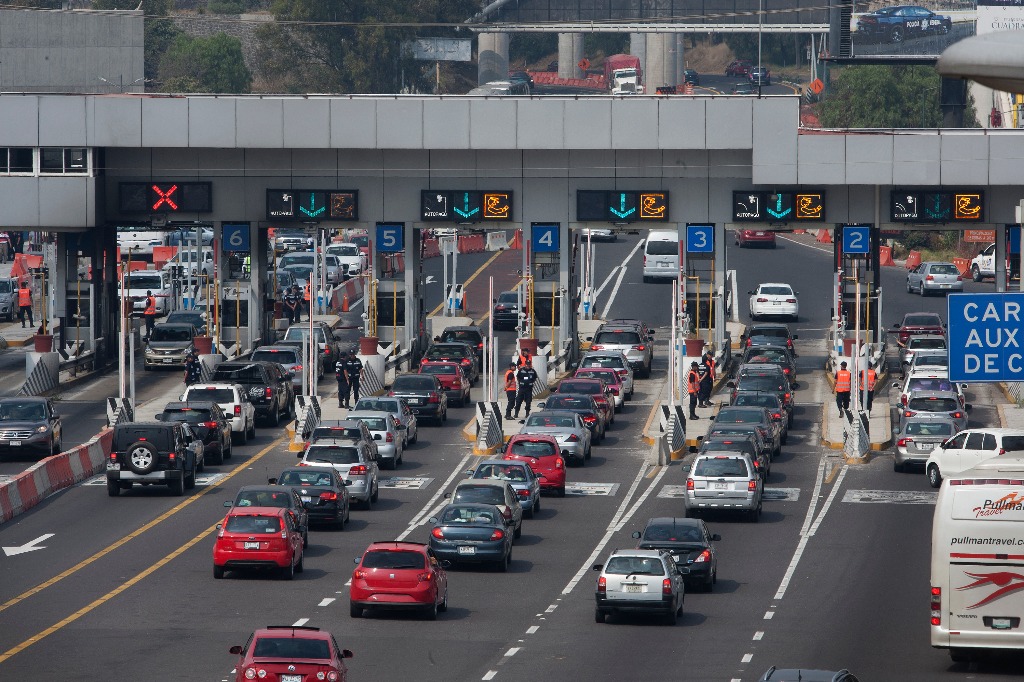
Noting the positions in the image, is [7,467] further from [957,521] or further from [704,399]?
[957,521]

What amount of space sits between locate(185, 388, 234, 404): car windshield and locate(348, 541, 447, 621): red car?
1960 centimetres

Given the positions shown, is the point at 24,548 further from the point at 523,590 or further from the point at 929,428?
the point at 929,428

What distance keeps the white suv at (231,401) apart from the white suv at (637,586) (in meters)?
21.1

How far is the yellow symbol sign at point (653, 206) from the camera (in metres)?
65.8

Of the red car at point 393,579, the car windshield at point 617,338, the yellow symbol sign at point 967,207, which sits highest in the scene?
the yellow symbol sign at point 967,207

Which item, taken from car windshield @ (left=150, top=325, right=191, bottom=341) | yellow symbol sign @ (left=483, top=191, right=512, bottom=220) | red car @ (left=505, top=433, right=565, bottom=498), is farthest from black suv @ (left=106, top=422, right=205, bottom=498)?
yellow symbol sign @ (left=483, top=191, right=512, bottom=220)

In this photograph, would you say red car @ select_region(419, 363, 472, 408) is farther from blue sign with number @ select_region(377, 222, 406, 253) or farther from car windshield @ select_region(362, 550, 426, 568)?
car windshield @ select_region(362, 550, 426, 568)

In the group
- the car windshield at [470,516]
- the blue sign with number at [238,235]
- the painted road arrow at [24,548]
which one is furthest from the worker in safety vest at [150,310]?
the car windshield at [470,516]

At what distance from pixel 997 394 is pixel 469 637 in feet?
116

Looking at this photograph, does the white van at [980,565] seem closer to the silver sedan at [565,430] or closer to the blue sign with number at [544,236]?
the silver sedan at [565,430]

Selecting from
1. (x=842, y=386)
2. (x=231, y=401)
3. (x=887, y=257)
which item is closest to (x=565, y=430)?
(x=231, y=401)

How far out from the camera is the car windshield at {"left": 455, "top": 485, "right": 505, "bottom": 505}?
1524 inches

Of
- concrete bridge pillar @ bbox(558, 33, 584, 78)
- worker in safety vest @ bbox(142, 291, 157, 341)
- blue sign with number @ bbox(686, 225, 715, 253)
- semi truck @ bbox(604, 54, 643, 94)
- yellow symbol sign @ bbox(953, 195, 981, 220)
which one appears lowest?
worker in safety vest @ bbox(142, 291, 157, 341)

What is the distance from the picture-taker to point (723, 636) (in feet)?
101
